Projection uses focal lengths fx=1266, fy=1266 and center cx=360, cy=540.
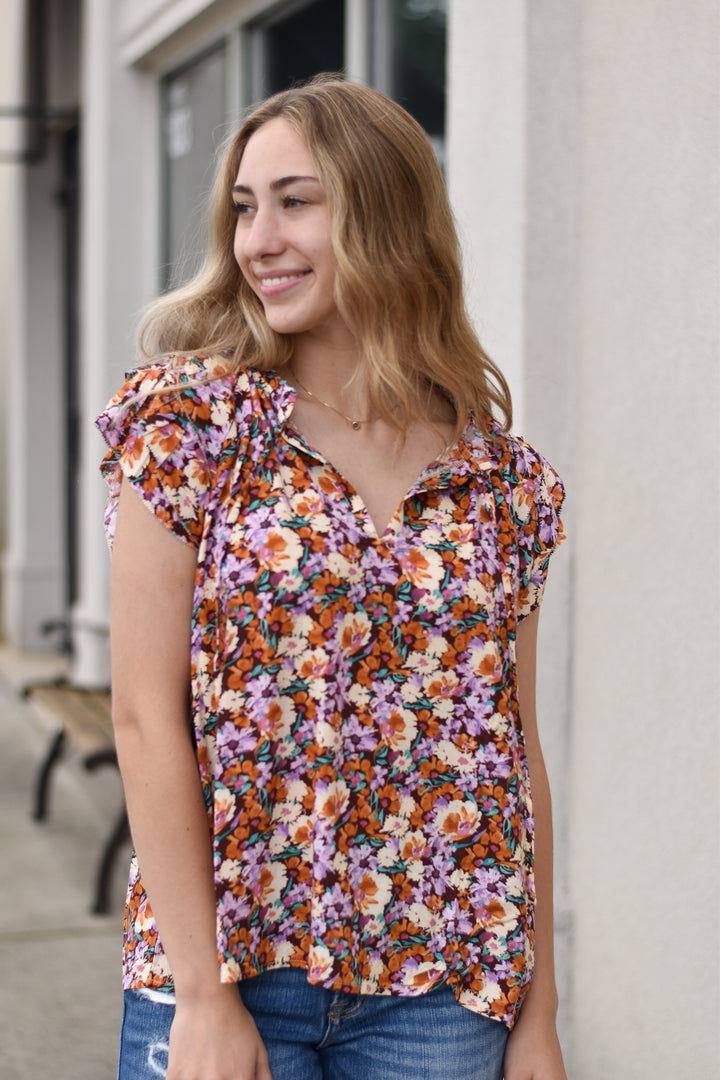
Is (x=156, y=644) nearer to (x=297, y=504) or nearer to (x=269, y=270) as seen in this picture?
(x=297, y=504)

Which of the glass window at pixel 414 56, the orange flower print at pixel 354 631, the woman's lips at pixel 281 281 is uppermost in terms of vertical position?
the glass window at pixel 414 56

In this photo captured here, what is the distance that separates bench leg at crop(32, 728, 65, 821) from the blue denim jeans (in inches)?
157

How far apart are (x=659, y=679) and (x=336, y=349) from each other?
1363mm

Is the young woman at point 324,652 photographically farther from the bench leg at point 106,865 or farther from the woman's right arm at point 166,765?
the bench leg at point 106,865

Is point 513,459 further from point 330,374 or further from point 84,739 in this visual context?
point 84,739

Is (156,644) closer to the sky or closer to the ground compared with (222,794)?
closer to the sky

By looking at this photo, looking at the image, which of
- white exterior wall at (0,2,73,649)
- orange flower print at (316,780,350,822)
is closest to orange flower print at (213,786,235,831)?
orange flower print at (316,780,350,822)

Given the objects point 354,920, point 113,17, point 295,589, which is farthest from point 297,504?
point 113,17

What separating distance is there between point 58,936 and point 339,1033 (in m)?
2.89

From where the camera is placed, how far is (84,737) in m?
4.73

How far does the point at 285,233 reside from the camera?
1.67 m

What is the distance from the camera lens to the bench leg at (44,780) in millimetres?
5473

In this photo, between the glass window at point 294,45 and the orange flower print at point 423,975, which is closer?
the orange flower print at point 423,975

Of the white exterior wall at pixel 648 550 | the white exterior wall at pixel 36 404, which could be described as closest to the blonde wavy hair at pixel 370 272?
the white exterior wall at pixel 648 550
